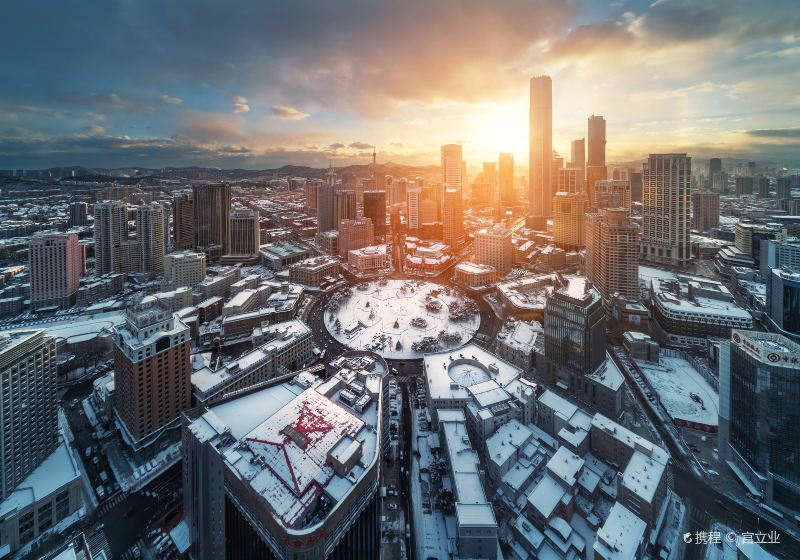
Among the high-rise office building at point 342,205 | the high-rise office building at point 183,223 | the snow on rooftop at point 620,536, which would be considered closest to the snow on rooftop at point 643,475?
the snow on rooftop at point 620,536

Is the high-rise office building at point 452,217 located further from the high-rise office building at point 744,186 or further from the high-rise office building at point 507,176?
the high-rise office building at point 744,186

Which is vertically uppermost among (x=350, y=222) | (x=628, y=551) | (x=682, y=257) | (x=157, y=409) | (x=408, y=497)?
(x=350, y=222)

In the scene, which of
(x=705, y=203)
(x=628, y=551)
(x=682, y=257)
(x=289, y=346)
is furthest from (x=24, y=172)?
(x=705, y=203)

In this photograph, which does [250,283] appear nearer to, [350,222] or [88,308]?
[88,308]

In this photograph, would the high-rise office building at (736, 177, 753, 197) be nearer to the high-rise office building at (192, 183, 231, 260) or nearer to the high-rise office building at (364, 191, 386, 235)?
the high-rise office building at (364, 191, 386, 235)

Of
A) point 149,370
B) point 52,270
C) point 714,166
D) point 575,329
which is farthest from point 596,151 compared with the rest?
point 52,270
